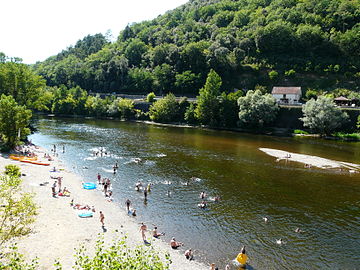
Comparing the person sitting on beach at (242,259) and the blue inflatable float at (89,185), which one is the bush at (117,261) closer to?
the person sitting on beach at (242,259)

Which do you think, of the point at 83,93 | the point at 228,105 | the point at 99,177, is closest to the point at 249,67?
the point at 228,105

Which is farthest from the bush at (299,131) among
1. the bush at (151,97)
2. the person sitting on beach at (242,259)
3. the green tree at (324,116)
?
the person sitting on beach at (242,259)

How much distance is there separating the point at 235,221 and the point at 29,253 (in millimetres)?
19714

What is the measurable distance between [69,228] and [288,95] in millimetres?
94805

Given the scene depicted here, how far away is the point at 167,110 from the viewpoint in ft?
367

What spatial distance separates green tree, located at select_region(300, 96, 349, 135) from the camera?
80.2m

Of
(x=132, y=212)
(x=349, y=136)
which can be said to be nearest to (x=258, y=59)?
(x=349, y=136)

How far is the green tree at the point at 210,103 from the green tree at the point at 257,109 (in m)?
9.89

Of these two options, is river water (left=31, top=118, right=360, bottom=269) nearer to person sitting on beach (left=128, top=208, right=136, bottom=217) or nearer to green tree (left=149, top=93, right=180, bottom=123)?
person sitting on beach (left=128, top=208, right=136, bottom=217)

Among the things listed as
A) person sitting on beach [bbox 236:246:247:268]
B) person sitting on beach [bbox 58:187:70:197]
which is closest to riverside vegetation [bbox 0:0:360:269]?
person sitting on beach [bbox 58:187:70:197]

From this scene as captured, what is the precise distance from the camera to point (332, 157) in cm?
5978

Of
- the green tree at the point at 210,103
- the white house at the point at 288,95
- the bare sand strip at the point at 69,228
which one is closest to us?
the bare sand strip at the point at 69,228

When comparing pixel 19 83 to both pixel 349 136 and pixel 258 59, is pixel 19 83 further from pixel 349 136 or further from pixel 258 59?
pixel 258 59

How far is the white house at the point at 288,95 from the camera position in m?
103
